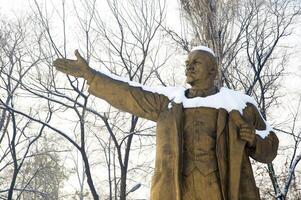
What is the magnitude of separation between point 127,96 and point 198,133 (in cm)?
72

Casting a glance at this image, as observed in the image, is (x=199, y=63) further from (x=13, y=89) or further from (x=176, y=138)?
(x=13, y=89)

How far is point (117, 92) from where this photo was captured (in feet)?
13.3

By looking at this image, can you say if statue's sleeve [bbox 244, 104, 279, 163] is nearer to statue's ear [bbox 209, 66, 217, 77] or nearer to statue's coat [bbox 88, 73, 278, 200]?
statue's coat [bbox 88, 73, 278, 200]

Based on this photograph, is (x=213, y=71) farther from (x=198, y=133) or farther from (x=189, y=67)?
(x=198, y=133)

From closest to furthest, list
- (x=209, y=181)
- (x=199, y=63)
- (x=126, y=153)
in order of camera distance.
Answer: (x=209, y=181) < (x=199, y=63) < (x=126, y=153)

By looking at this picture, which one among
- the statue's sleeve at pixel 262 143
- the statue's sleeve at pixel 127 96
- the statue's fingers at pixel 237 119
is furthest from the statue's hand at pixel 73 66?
the statue's sleeve at pixel 262 143

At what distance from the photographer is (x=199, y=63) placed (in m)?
4.14

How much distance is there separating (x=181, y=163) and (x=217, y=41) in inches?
410

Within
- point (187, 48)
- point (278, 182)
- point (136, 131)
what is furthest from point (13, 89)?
point (278, 182)

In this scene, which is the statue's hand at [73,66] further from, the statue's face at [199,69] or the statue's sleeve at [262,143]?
the statue's sleeve at [262,143]

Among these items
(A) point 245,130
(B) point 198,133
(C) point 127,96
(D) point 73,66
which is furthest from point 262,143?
(D) point 73,66

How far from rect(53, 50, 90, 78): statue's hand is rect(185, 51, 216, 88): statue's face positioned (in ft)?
3.05

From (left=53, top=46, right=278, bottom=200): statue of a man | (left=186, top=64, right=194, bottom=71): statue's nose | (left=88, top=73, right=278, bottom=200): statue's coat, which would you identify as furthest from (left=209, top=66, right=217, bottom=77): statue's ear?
(left=88, top=73, right=278, bottom=200): statue's coat

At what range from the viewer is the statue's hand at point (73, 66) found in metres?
3.93
